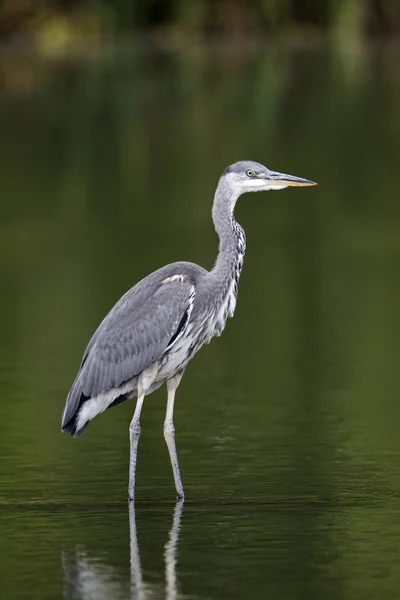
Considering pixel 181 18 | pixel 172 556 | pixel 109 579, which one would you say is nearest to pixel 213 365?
pixel 172 556

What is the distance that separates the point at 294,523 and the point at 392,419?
250 centimetres

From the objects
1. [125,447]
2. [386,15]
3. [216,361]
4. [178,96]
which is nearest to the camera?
[125,447]

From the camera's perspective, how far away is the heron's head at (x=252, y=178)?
9.41m

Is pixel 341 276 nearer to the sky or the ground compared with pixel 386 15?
nearer to the ground

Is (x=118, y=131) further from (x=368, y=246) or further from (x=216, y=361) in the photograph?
(x=216, y=361)

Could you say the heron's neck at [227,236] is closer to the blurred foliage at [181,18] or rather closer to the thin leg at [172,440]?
the thin leg at [172,440]

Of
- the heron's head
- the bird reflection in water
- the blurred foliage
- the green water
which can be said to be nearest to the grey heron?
the heron's head

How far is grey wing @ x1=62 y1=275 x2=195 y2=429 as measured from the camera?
29.9 ft

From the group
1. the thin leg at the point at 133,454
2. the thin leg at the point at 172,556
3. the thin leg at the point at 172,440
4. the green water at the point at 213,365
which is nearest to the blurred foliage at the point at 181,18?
the green water at the point at 213,365

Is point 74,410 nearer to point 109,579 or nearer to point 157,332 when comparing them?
point 157,332

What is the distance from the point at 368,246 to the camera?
17.9 meters

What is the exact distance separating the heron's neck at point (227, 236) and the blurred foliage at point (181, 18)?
33.7 m

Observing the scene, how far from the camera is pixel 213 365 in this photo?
1280 centimetres

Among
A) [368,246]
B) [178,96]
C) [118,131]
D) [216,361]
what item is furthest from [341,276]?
[178,96]
